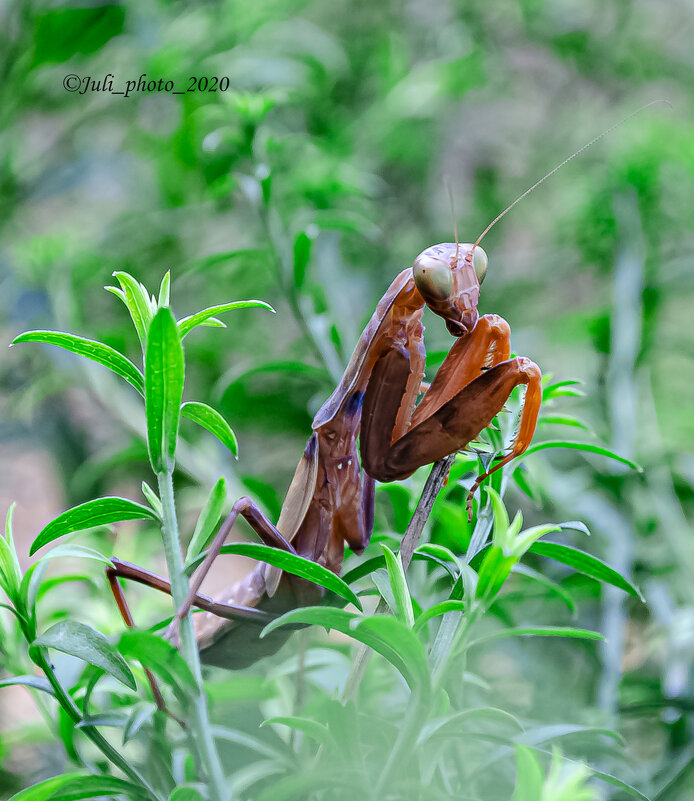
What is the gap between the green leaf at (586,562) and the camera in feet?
1.10

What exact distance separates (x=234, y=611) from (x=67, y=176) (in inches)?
35.4

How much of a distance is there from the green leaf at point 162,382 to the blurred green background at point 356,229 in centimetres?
23

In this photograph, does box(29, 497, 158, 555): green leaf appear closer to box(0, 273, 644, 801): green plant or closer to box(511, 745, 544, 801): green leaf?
box(0, 273, 644, 801): green plant

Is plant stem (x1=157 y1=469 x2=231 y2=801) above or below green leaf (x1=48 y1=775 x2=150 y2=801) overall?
above

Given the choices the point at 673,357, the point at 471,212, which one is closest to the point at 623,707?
the point at 673,357

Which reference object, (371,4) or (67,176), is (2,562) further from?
(371,4)

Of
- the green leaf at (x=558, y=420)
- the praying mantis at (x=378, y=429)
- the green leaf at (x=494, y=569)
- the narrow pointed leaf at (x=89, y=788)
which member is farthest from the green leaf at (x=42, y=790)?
the green leaf at (x=558, y=420)

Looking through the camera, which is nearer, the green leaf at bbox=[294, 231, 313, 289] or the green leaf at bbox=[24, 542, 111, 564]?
the green leaf at bbox=[24, 542, 111, 564]

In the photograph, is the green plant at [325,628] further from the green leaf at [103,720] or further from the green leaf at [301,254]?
the green leaf at [301,254]

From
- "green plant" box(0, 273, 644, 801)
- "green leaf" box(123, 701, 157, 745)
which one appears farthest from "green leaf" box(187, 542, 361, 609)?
"green leaf" box(123, 701, 157, 745)

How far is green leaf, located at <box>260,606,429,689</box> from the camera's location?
263mm

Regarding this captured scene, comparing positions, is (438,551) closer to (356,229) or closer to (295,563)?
(295,563)

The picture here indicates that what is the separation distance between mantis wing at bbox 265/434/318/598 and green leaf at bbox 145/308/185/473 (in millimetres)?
170

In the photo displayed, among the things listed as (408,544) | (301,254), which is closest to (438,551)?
(408,544)
